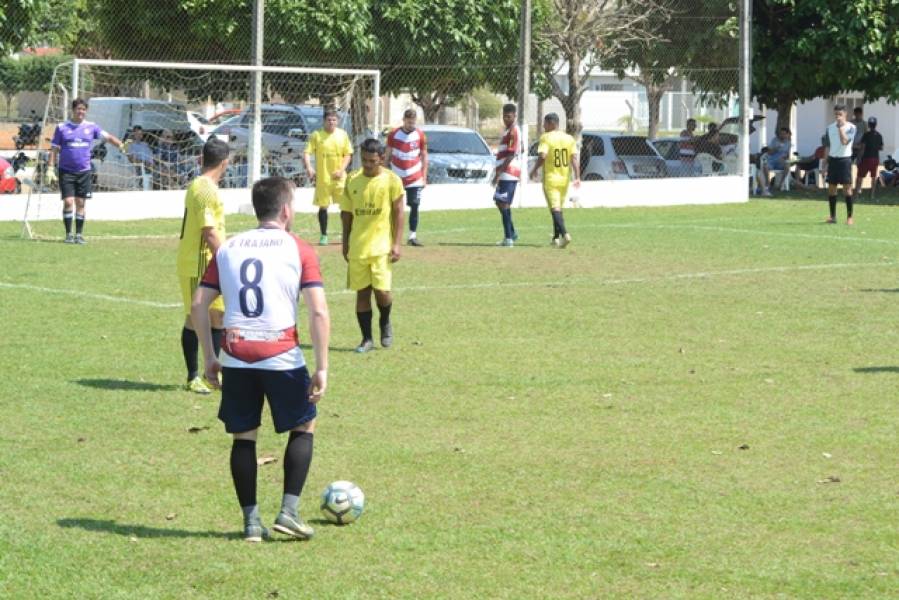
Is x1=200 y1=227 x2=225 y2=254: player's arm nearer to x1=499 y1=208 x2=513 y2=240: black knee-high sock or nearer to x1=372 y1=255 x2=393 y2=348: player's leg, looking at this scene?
x1=372 y1=255 x2=393 y2=348: player's leg

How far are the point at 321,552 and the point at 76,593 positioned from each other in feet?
3.83

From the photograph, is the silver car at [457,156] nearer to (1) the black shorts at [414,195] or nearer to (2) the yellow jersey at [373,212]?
(1) the black shorts at [414,195]

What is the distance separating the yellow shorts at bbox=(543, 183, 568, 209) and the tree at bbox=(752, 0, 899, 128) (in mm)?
14041

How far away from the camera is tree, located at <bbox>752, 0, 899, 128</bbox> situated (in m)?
33.2

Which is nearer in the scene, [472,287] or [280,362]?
[280,362]

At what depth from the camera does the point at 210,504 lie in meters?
7.77

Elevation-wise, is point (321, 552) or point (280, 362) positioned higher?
point (280, 362)

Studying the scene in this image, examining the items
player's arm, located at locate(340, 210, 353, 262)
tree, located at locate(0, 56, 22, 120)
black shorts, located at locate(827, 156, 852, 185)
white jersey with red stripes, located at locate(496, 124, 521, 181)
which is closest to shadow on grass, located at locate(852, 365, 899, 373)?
player's arm, located at locate(340, 210, 353, 262)

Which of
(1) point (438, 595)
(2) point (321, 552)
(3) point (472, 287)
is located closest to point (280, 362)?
(2) point (321, 552)

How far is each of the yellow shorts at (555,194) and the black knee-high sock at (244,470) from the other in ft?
48.4

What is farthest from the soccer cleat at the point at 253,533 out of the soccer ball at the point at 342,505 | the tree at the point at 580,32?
the tree at the point at 580,32

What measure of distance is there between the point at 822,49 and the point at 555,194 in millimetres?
14784

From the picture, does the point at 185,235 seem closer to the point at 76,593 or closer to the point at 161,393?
the point at 161,393

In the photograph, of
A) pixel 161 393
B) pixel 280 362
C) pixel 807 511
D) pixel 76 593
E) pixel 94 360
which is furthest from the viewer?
pixel 94 360
